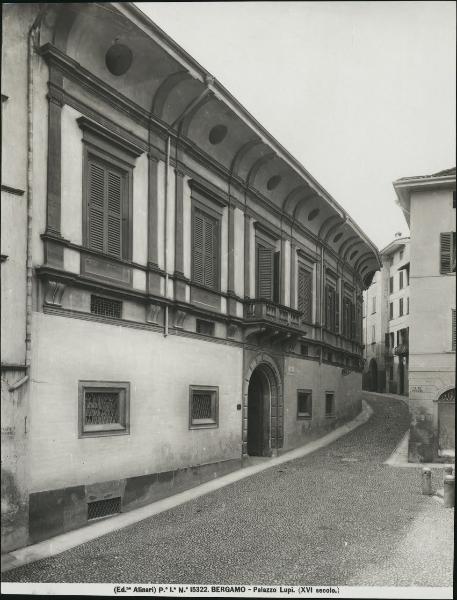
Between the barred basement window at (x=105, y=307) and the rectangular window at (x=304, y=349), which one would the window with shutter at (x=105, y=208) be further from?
the rectangular window at (x=304, y=349)

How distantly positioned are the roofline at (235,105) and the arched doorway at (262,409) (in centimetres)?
496

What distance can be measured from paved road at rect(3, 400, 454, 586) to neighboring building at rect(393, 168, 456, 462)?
1.67ft

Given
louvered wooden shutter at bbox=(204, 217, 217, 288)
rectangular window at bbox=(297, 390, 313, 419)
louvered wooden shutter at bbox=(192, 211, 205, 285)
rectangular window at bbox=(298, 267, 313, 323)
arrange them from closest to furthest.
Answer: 1. louvered wooden shutter at bbox=(192, 211, 205, 285)
2. louvered wooden shutter at bbox=(204, 217, 217, 288)
3. rectangular window at bbox=(298, 267, 313, 323)
4. rectangular window at bbox=(297, 390, 313, 419)

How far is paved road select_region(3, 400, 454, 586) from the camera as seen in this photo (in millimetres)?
7777

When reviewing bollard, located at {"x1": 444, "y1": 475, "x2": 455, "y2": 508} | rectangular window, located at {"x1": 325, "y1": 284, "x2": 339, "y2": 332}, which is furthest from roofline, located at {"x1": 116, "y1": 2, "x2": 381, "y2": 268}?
bollard, located at {"x1": 444, "y1": 475, "x2": 455, "y2": 508}

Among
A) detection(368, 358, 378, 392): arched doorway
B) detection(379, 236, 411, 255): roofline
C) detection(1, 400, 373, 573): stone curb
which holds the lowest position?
detection(1, 400, 373, 573): stone curb

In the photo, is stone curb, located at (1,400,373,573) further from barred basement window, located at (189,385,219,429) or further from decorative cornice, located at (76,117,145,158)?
decorative cornice, located at (76,117,145,158)

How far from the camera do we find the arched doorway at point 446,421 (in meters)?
9.34

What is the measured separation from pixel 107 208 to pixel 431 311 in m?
5.40

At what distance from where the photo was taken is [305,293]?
12.9 metres

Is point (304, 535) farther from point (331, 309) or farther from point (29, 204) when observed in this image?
point (29, 204)

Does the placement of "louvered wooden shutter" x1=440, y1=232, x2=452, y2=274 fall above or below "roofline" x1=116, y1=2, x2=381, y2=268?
below

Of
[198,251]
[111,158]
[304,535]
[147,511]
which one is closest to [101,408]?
[147,511]

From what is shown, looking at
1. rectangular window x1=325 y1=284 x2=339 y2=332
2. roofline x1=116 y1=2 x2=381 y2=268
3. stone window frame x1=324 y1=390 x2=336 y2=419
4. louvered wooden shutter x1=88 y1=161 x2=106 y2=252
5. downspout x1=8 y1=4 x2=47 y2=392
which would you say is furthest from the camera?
stone window frame x1=324 y1=390 x2=336 y2=419
